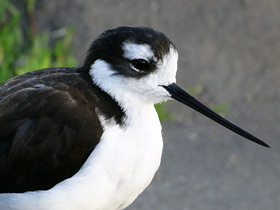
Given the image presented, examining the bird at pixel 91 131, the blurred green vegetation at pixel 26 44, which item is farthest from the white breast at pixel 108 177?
the blurred green vegetation at pixel 26 44

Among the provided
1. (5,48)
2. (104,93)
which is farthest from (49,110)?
(5,48)

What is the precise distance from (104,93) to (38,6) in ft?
8.48

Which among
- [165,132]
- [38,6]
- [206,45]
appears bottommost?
[165,132]

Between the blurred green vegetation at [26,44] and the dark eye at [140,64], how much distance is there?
2195mm

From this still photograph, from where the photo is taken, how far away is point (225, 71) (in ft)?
17.5

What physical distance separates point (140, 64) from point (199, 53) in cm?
258

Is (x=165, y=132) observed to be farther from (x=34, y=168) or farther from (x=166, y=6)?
(x=34, y=168)

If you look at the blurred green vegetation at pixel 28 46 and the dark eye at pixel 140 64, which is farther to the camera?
the blurred green vegetation at pixel 28 46

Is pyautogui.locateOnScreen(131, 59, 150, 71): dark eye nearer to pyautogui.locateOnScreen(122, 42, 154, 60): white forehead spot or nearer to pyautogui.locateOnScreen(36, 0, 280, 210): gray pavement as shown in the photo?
pyautogui.locateOnScreen(122, 42, 154, 60): white forehead spot

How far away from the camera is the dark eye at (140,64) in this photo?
2.79 metres

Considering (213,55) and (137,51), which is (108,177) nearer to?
(137,51)

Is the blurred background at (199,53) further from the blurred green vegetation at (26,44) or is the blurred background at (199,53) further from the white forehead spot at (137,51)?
the white forehead spot at (137,51)

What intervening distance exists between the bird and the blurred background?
6.60ft

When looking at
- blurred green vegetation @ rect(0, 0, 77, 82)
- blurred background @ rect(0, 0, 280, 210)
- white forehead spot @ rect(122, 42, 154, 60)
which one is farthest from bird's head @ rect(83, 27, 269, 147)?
blurred green vegetation @ rect(0, 0, 77, 82)
